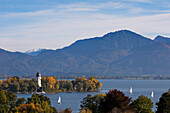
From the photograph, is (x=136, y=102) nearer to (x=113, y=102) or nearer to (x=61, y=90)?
(x=113, y=102)

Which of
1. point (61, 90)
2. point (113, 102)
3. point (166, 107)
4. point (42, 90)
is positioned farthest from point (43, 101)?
point (61, 90)

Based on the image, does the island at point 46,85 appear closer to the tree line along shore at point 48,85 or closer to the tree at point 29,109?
the tree line along shore at point 48,85

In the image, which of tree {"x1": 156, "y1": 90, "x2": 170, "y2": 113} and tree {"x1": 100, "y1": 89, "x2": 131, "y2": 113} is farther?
tree {"x1": 156, "y1": 90, "x2": 170, "y2": 113}

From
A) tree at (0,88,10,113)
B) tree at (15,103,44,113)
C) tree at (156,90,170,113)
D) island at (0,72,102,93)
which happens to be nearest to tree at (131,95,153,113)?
tree at (156,90,170,113)

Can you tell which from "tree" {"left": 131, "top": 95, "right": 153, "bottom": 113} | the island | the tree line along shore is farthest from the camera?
the tree line along shore

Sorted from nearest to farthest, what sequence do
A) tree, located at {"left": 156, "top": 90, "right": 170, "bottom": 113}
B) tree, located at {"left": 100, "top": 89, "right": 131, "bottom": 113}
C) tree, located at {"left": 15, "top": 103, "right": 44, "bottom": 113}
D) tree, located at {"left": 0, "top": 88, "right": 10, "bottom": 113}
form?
tree, located at {"left": 100, "top": 89, "right": 131, "bottom": 113}, tree, located at {"left": 15, "top": 103, "right": 44, "bottom": 113}, tree, located at {"left": 156, "top": 90, "right": 170, "bottom": 113}, tree, located at {"left": 0, "top": 88, "right": 10, "bottom": 113}

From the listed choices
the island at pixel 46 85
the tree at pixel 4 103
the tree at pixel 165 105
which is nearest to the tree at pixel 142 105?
the tree at pixel 165 105

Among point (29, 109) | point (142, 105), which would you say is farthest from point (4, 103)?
point (142, 105)

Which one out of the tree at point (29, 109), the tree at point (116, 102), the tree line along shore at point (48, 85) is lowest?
the tree at point (29, 109)

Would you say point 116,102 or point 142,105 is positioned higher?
point 116,102

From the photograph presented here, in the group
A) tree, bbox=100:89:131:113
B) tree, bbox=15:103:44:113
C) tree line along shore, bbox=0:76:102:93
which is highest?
tree line along shore, bbox=0:76:102:93

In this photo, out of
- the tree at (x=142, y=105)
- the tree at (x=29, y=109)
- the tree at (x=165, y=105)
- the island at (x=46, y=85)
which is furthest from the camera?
the island at (x=46, y=85)

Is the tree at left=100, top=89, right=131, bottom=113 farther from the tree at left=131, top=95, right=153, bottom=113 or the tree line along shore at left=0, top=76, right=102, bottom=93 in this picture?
the tree line along shore at left=0, top=76, right=102, bottom=93

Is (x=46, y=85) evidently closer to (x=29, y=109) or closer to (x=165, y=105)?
(x=165, y=105)
